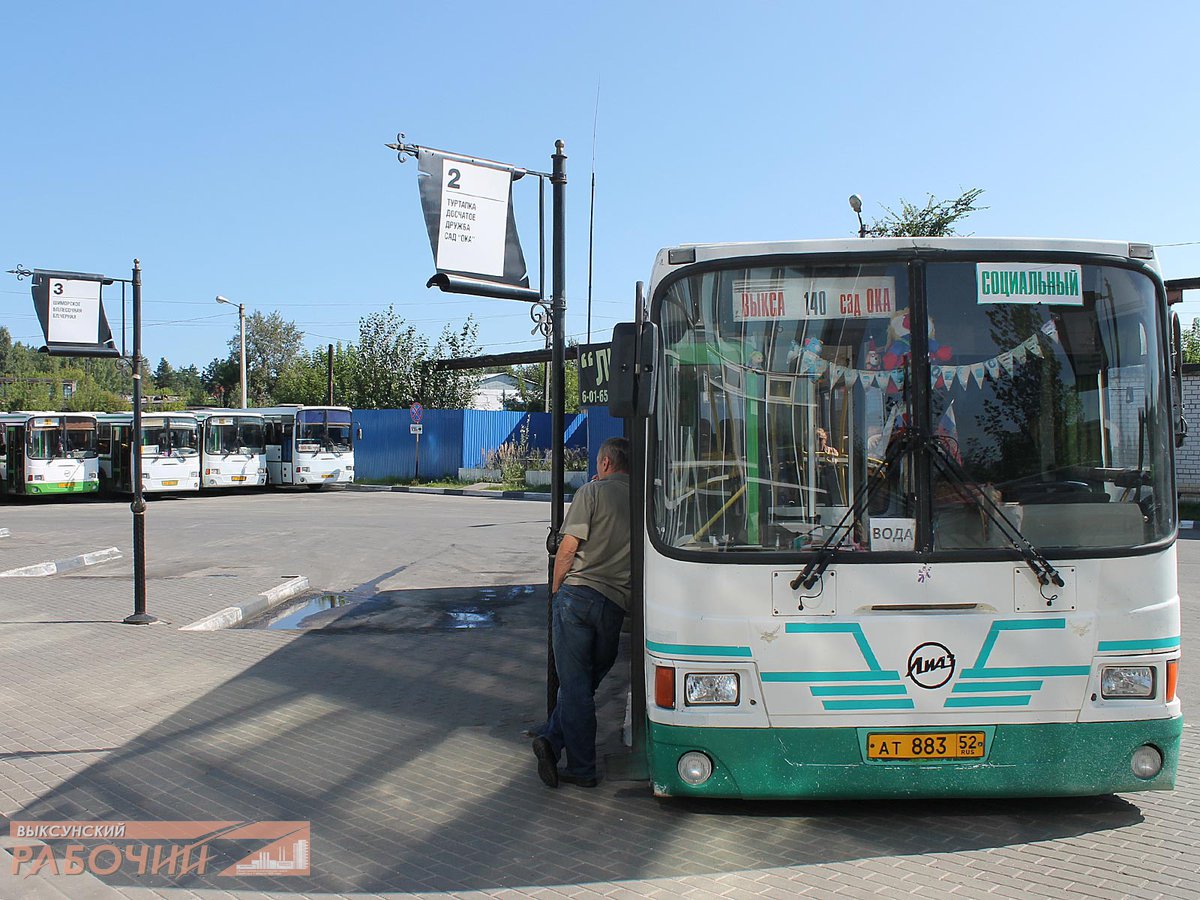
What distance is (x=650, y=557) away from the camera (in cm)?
486

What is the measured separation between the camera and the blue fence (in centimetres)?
3991

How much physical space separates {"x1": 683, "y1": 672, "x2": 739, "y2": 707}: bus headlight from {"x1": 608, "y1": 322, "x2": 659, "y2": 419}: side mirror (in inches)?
47.6

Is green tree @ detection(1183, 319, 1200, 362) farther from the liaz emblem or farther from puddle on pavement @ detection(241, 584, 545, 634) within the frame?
the liaz emblem

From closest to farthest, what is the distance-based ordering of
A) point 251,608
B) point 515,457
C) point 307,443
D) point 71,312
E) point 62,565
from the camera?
point 71,312 → point 251,608 → point 62,565 → point 307,443 → point 515,457

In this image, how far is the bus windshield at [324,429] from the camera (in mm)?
34844

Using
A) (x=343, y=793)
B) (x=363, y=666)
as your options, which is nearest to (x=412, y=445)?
(x=363, y=666)

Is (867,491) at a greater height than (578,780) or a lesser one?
greater

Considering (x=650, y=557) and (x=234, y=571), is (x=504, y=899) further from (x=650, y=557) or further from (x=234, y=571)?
(x=234, y=571)

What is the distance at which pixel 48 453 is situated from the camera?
99.8 ft

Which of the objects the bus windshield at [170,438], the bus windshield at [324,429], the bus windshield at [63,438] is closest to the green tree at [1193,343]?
the bus windshield at [324,429]

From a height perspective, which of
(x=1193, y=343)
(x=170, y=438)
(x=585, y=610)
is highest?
(x=1193, y=343)

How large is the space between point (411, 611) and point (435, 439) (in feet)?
94.7

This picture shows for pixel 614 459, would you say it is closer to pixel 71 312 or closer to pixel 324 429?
pixel 71 312

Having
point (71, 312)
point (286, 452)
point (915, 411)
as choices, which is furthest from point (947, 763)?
point (286, 452)
